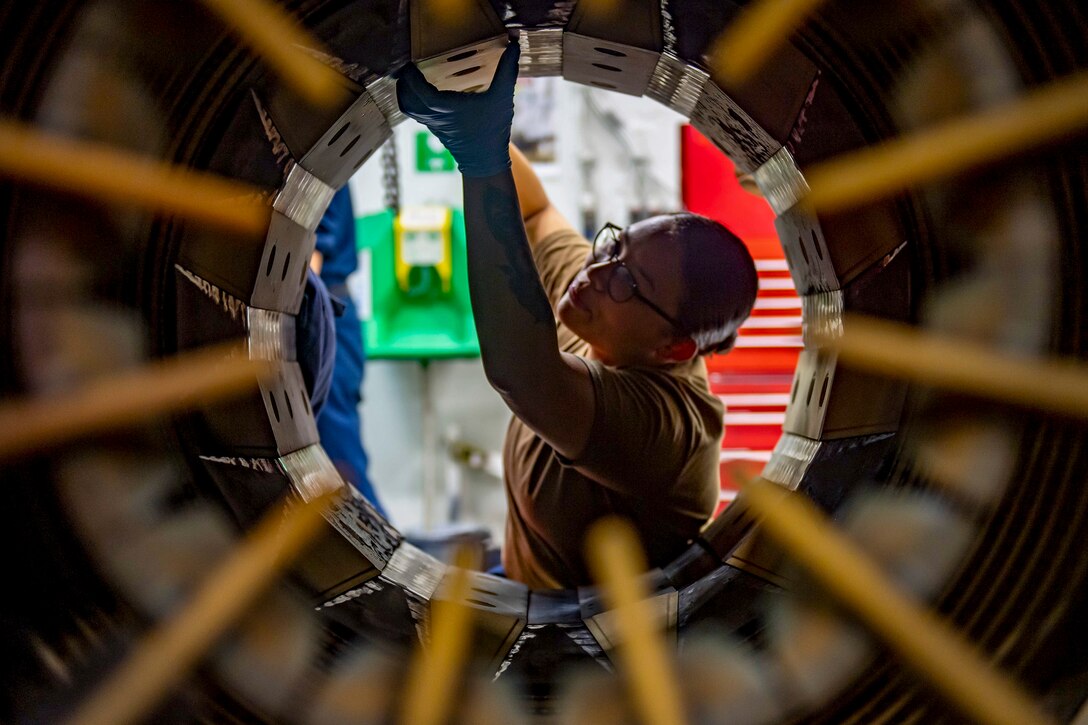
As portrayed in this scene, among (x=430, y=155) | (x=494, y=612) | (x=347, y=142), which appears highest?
(x=430, y=155)

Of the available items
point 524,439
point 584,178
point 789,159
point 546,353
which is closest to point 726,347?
point 524,439

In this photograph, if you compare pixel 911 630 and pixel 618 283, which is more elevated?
pixel 618 283

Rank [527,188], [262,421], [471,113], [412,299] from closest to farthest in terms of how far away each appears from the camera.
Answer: [262,421] → [471,113] → [527,188] → [412,299]

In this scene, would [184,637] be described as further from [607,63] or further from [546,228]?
[546,228]

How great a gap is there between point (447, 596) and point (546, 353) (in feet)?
0.96

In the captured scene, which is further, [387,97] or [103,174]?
[387,97]

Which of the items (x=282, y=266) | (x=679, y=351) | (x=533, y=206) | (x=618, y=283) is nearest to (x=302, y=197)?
(x=282, y=266)

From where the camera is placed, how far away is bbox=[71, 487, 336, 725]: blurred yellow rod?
490 millimetres

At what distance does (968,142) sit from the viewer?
1.63ft

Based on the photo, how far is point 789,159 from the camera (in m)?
0.71

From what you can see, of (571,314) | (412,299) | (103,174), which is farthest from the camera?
(412,299)

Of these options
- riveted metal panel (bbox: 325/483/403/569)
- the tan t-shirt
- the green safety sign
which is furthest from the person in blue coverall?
riveted metal panel (bbox: 325/483/403/569)

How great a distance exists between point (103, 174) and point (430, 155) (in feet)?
6.37

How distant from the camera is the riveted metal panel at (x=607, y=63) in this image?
0.72 m
